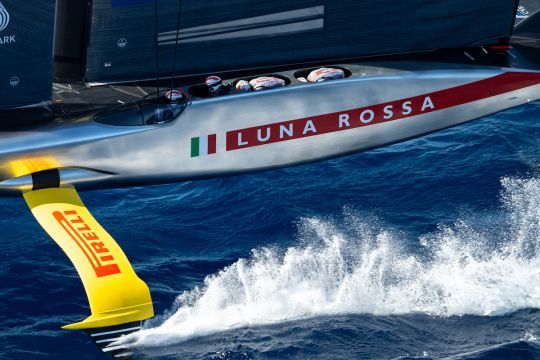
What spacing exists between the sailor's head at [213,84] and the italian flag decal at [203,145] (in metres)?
0.74

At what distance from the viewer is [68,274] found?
49.4ft

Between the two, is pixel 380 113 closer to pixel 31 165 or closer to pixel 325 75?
pixel 325 75

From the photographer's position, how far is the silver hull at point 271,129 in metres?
13.9

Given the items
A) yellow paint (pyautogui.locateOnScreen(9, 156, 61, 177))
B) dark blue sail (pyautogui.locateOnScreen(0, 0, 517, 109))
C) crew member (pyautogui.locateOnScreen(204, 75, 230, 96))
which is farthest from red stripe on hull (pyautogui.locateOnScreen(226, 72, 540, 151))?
yellow paint (pyautogui.locateOnScreen(9, 156, 61, 177))

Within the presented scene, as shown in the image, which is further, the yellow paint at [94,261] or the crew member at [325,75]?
the crew member at [325,75]

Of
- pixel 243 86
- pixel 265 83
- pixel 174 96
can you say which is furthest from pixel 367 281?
pixel 174 96

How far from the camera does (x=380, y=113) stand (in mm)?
15125

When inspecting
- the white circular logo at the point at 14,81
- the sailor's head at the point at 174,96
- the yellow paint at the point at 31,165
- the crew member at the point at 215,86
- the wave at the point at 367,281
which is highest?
the white circular logo at the point at 14,81

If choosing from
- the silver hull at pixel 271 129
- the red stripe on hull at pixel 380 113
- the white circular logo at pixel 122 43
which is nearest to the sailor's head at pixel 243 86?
the silver hull at pixel 271 129

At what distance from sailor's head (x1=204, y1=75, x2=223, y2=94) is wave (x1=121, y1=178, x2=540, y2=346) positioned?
2559 mm

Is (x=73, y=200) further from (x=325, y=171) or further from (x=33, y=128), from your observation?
(x=325, y=171)

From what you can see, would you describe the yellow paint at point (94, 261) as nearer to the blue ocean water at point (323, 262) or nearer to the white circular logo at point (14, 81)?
the blue ocean water at point (323, 262)

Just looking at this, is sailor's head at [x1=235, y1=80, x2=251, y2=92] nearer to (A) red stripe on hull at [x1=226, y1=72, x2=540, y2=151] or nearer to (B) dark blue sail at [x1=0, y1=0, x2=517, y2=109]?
(A) red stripe on hull at [x1=226, y1=72, x2=540, y2=151]

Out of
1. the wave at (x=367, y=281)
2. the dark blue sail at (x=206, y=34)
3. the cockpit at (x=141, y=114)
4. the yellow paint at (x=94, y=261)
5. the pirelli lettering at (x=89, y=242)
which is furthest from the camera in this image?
the dark blue sail at (x=206, y=34)
